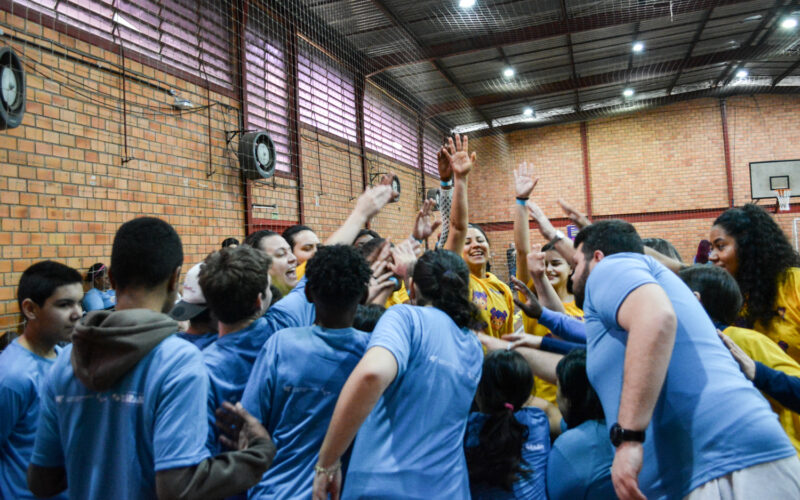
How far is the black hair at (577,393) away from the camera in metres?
1.71

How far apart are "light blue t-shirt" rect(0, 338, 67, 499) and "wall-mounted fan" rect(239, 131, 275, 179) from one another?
13.4ft

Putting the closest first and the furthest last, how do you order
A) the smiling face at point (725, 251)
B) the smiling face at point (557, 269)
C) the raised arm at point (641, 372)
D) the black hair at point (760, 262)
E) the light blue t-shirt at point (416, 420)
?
the raised arm at point (641, 372)
the light blue t-shirt at point (416, 420)
the black hair at point (760, 262)
the smiling face at point (725, 251)
the smiling face at point (557, 269)

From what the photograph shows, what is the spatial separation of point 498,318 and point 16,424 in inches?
97.3

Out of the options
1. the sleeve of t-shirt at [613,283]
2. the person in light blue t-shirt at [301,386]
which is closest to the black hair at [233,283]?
the person in light blue t-shirt at [301,386]

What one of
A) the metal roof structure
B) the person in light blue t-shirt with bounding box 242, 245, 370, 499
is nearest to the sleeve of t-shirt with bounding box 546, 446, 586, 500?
the person in light blue t-shirt with bounding box 242, 245, 370, 499

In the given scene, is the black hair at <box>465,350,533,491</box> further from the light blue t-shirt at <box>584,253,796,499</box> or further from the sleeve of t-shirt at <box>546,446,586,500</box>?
the light blue t-shirt at <box>584,253,796,499</box>

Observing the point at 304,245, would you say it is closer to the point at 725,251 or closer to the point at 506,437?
the point at 506,437

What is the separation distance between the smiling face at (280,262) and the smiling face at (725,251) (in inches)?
93.5

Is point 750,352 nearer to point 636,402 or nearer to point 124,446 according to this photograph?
point 636,402

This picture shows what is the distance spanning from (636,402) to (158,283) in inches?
54.4

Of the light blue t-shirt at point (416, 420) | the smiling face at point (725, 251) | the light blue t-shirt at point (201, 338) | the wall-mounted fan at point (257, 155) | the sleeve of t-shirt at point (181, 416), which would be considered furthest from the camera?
the wall-mounted fan at point (257, 155)

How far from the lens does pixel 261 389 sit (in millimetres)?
1510

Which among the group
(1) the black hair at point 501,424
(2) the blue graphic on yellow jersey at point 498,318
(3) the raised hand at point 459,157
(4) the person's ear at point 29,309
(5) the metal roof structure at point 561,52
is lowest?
(1) the black hair at point 501,424

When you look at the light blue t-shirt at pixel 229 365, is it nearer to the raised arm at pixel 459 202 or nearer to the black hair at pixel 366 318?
the black hair at pixel 366 318
